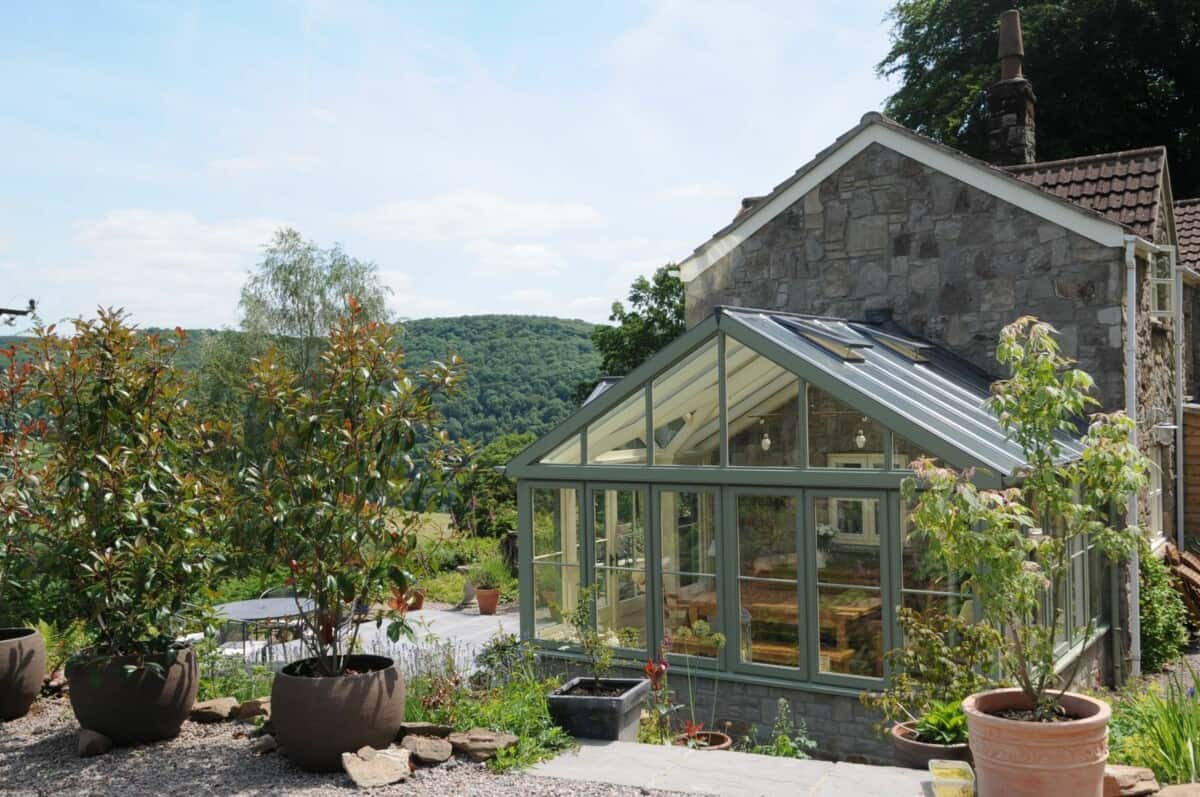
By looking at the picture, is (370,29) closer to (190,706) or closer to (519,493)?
(519,493)

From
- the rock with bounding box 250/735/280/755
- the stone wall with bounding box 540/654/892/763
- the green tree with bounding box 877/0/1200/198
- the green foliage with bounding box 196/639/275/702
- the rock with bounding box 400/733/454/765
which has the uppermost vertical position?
the green tree with bounding box 877/0/1200/198

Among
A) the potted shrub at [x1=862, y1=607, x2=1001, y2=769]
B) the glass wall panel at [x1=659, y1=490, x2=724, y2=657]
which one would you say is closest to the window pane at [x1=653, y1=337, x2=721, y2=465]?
the glass wall panel at [x1=659, y1=490, x2=724, y2=657]

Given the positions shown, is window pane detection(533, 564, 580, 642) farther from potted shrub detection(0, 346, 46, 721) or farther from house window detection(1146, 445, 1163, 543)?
house window detection(1146, 445, 1163, 543)

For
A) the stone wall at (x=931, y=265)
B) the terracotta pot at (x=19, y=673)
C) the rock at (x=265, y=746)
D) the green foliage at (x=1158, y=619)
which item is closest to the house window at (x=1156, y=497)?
the green foliage at (x=1158, y=619)

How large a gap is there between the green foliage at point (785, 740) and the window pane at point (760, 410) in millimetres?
2008

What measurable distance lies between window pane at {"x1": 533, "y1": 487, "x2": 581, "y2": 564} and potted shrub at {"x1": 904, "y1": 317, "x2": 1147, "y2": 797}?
15.8 feet

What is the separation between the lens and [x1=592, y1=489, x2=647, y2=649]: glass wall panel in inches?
356

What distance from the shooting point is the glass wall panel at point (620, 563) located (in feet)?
29.7

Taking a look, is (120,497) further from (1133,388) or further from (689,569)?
(1133,388)

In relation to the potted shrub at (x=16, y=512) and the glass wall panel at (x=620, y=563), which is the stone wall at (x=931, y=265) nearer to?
the glass wall panel at (x=620, y=563)

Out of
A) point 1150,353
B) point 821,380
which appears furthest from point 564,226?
point 821,380

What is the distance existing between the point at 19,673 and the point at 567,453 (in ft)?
15.5

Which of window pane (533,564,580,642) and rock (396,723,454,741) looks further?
window pane (533,564,580,642)

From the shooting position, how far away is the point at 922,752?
5543 mm
